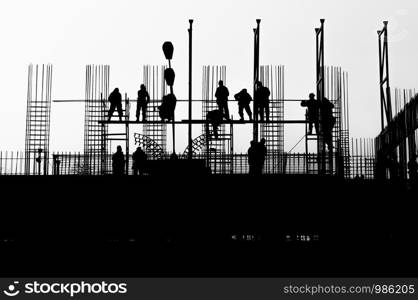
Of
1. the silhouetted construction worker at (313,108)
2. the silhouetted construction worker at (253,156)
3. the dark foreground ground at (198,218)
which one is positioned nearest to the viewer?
the dark foreground ground at (198,218)

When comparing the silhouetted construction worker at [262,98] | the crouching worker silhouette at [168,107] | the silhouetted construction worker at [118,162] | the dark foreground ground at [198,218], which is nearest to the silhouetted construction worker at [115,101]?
the silhouetted construction worker at [118,162]

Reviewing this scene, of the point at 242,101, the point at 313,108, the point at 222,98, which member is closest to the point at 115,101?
the point at 222,98

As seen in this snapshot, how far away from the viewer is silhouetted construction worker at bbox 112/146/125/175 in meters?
27.9

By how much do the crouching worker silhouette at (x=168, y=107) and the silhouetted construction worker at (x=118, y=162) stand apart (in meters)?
2.35

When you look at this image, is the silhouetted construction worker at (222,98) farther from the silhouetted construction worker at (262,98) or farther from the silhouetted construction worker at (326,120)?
the silhouetted construction worker at (326,120)

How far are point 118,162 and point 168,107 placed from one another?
2.83 m

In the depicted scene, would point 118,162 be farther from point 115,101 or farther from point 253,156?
point 253,156

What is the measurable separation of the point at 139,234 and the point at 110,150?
34.9ft

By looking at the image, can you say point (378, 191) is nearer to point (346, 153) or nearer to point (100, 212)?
point (100, 212)

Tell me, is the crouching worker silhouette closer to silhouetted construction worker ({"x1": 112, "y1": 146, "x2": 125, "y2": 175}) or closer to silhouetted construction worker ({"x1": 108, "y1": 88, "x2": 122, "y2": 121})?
silhouetted construction worker ({"x1": 112, "y1": 146, "x2": 125, "y2": 175})

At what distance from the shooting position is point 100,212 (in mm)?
22406

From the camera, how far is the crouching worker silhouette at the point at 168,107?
1077 inches

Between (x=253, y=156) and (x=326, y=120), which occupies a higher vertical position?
(x=326, y=120)

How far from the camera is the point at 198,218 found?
22.5 m
